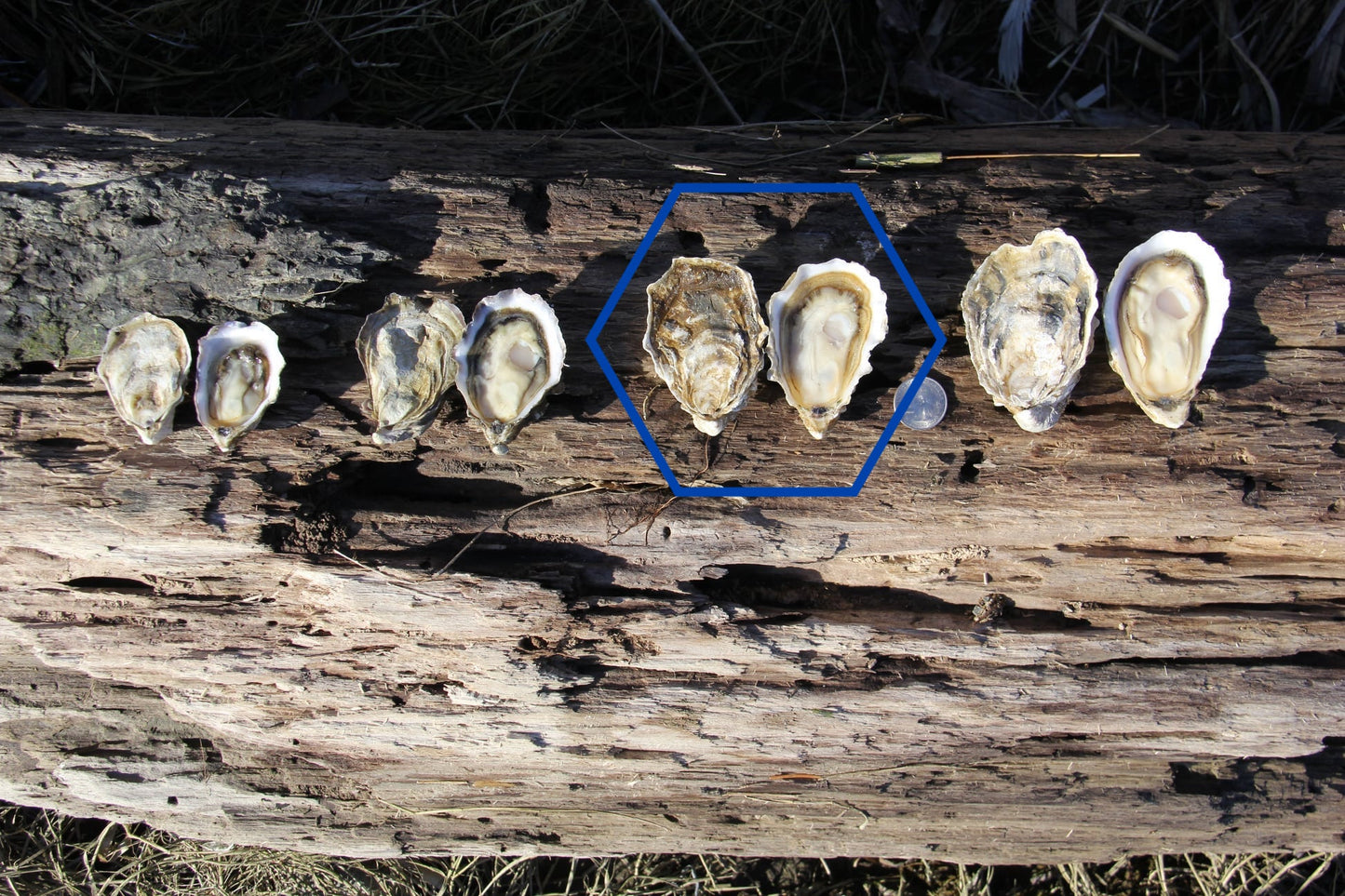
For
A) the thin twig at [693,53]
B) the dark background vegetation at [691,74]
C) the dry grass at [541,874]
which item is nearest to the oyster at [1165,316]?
the dark background vegetation at [691,74]

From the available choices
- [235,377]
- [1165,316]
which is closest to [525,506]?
[235,377]

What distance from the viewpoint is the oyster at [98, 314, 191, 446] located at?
2.50 m

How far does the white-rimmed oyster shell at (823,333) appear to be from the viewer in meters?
2.51

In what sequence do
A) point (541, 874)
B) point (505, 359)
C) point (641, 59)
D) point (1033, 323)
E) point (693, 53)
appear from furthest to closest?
1. point (541, 874)
2. point (641, 59)
3. point (693, 53)
4. point (505, 359)
5. point (1033, 323)

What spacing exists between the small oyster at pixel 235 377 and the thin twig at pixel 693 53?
2.10 m

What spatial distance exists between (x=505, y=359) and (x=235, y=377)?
83 centimetres

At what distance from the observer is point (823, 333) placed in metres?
2.58

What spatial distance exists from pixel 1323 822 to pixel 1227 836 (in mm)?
311

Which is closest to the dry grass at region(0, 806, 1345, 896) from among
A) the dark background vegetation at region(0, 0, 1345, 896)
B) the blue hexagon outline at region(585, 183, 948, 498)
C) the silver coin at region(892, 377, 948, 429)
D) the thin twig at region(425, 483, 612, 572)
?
the dark background vegetation at region(0, 0, 1345, 896)

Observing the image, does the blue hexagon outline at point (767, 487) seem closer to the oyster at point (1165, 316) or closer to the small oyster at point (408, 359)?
the small oyster at point (408, 359)

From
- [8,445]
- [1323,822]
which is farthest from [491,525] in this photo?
[1323,822]

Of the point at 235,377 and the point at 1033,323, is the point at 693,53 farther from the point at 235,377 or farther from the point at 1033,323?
the point at 235,377

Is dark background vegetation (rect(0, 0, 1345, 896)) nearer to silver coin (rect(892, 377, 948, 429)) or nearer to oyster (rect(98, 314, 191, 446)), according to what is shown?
oyster (rect(98, 314, 191, 446))

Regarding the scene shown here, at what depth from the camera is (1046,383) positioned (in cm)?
244
